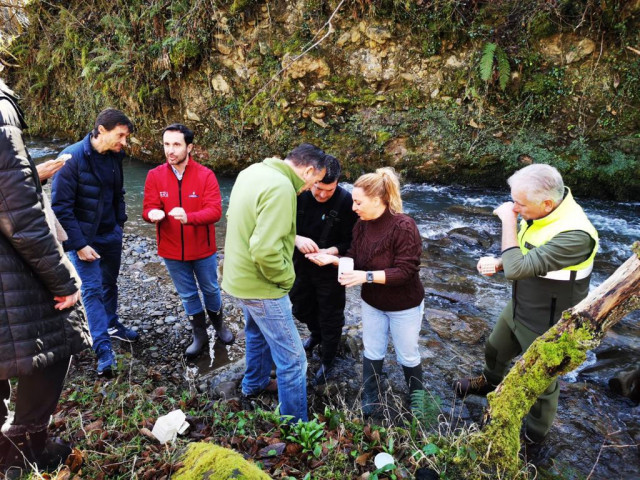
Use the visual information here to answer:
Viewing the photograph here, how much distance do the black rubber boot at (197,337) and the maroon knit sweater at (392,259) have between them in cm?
218

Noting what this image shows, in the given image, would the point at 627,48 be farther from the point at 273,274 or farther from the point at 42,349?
the point at 42,349

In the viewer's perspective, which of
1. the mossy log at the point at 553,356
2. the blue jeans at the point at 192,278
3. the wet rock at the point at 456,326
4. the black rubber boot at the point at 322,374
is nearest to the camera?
the mossy log at the point at 553,356

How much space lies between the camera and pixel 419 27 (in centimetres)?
1034

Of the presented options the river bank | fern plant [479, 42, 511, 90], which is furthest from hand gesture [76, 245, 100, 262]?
fern plant [479, 42, 511, 90]

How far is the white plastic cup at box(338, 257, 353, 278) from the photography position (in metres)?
3.41

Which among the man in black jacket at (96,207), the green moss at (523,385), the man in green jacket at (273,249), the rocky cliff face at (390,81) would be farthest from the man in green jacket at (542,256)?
the rocky cliff face at (390,81)

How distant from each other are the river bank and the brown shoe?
8 centimetres

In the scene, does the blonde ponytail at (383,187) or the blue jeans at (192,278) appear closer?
the blonde ponytail at (383,187)

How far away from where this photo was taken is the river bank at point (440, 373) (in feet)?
11.8

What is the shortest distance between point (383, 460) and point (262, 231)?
1.76 metres

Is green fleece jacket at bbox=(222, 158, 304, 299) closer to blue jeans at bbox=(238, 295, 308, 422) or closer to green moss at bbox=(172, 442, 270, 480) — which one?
blue jeans at bbox=(238, 295, 308, 422)

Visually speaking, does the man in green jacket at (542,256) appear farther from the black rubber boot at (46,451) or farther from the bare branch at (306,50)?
the bare branch at (306,50)

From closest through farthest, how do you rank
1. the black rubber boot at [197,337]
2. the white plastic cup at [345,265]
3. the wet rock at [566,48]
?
the white plastic cup at [345,265], the black rubber boot at [197,337], the wet rock at [566,48]

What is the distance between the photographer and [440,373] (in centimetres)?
457
